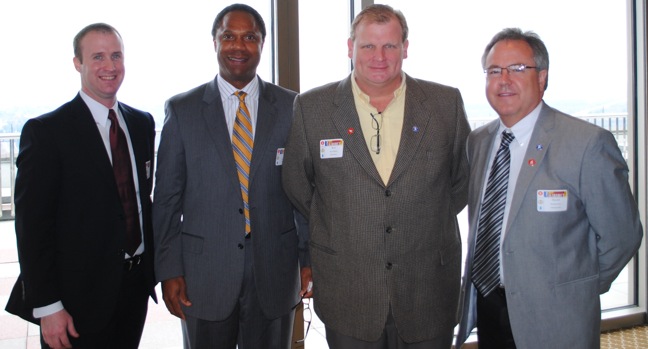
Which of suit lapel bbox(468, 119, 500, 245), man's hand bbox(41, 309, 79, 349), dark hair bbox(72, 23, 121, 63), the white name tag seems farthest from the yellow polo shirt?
man's hand bbox(41, 309, 79, 349)

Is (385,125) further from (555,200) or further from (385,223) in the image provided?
(555,200)

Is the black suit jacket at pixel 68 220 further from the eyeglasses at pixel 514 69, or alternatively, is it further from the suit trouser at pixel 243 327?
the eyeglasses at pixel 514 69

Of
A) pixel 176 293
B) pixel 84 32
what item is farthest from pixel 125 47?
pixel 176 293

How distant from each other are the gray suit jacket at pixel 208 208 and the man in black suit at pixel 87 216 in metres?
0.14

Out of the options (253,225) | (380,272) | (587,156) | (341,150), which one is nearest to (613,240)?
(587,156)

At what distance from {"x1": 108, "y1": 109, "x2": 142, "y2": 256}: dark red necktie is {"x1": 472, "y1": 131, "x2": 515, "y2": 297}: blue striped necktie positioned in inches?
54.8

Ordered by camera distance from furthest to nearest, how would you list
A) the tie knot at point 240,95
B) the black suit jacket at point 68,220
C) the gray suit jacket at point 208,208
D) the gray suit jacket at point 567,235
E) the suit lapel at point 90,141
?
the tie knot at point 240,95 < the gray suit jacket at point 208,208 < the suit lapel at point 90,141 < the black suit jacket at point 68,220 < the gray suit jacket at point 567,235

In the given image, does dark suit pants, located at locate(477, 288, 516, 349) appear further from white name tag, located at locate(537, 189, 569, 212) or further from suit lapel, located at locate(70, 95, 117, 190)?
suit lapel, located at locate(70, 95, 117, 190)

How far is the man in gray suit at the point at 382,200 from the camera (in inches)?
84.8

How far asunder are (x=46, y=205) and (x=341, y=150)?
1.12 metres

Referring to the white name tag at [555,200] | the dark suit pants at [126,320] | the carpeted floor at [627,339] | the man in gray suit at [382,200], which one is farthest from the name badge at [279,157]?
the carpeted floor at [627,339]

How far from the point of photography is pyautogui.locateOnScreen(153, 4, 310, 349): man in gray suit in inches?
90.6

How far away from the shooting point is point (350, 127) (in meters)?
2.21

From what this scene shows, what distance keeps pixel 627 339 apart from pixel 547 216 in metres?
2.79
